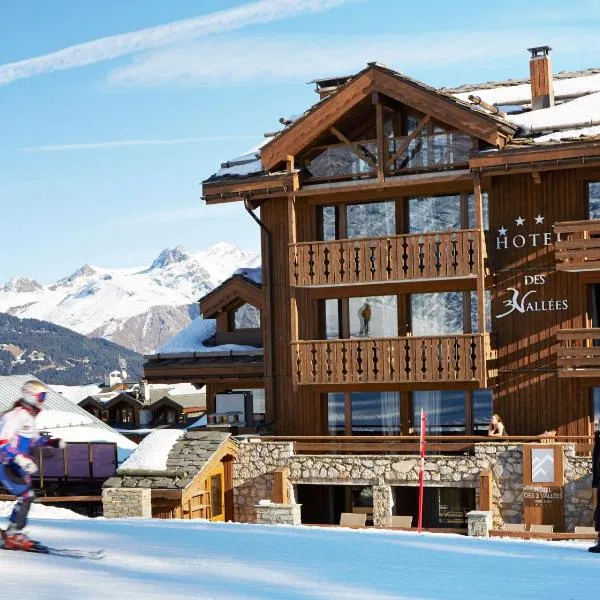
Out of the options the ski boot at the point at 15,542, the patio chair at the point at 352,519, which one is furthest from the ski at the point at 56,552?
the patio chair at the point at 352,519

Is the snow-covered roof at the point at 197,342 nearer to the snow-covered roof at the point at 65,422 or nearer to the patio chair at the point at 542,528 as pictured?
the snow-covered roof at the point at 65,422

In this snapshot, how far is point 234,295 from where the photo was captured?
1133 inches

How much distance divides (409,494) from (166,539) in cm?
1072

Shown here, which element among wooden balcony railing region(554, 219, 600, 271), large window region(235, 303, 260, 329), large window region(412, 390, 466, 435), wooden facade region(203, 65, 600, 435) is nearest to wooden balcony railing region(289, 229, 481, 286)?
wooden facade region(203, 65, 600, 435)

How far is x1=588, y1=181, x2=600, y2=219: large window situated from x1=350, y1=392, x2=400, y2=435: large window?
18.0 ft

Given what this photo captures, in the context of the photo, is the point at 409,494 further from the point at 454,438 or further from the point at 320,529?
the point at 320,529

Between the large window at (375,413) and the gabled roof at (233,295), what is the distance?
3426 millimetres

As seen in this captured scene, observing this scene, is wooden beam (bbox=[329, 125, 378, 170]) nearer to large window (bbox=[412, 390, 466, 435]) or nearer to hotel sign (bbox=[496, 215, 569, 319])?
hotel sign (bbox=[496, 215, 569, 319])

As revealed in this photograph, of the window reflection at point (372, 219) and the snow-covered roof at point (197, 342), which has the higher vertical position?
the window reflection at point (372, 219)

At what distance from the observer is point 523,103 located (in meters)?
27.3

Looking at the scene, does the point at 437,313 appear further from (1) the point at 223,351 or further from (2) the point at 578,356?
(1) the point at 223,351

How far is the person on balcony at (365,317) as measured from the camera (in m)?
26.3

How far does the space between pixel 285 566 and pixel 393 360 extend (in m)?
11.9

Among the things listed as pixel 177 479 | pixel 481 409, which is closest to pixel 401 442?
pixel 481 409
